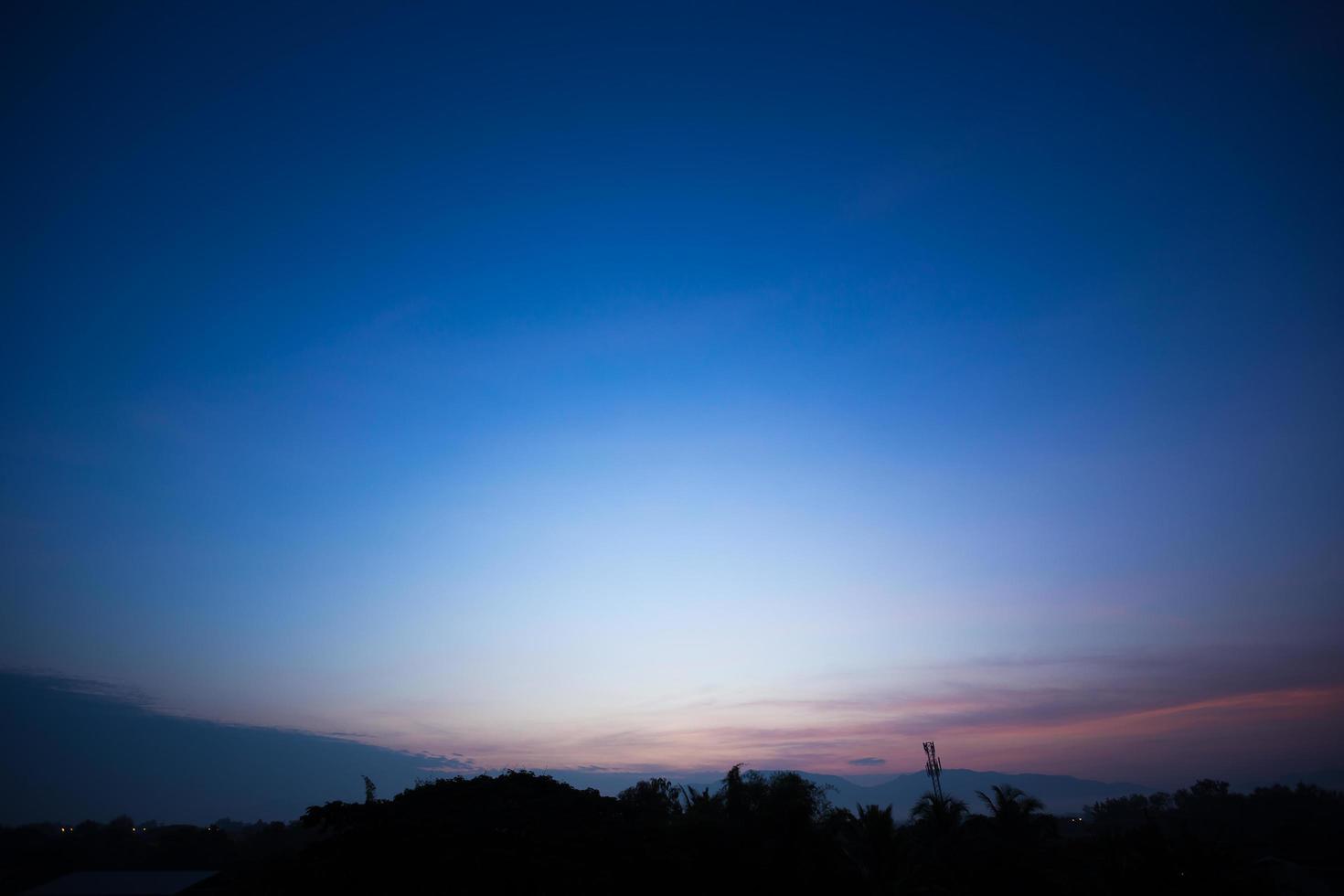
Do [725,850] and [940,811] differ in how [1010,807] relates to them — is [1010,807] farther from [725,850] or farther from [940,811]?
[725,850]

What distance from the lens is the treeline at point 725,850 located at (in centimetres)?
2894

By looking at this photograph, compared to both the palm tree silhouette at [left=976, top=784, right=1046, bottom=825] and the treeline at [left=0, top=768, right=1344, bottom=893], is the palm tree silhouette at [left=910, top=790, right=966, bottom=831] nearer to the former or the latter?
A: the treeline at [left=0, top=768, right=1344, bottom=893]

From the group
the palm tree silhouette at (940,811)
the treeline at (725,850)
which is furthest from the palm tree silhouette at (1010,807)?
the palm tree silhouette at (940,811)

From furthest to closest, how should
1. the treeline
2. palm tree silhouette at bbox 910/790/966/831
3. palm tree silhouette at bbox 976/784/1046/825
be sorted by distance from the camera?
palm tree silhouette at bbox 976/784/1046/825, palm tree silhouette at bbox 910/790/966/831, the treeline

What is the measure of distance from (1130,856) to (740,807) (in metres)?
21.4

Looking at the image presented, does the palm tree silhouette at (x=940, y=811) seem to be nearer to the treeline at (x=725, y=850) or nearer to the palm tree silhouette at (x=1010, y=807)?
the treeline at (x=725, y=850)

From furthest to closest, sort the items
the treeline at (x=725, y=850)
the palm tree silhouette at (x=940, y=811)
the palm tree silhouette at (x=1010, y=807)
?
the palm tree silhouette at (x=1010, y=807), the palm tree silhouette at (x=940, y=811), the treeline at (x=725, y=850)

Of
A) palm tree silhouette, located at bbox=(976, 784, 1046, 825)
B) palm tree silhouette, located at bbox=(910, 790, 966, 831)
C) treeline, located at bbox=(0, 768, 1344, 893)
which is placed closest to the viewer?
treeline, located at bbox=(0, 768, 1344, 893)

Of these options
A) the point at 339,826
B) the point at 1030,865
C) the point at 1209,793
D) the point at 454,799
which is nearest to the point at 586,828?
the point at 454,799

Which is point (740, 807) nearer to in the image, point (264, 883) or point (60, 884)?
point (264, 883)

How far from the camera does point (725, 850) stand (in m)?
34.1

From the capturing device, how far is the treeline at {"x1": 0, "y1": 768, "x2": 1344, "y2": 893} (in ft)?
94.9

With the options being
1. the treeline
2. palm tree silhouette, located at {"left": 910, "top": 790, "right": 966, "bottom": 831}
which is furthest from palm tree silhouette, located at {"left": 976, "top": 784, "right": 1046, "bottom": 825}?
palm tree silhouette, located at {"left": 910, "top": 790, "right": 966, "bottom": 831}

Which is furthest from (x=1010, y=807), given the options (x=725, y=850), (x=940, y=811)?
(x=725, y=850)
